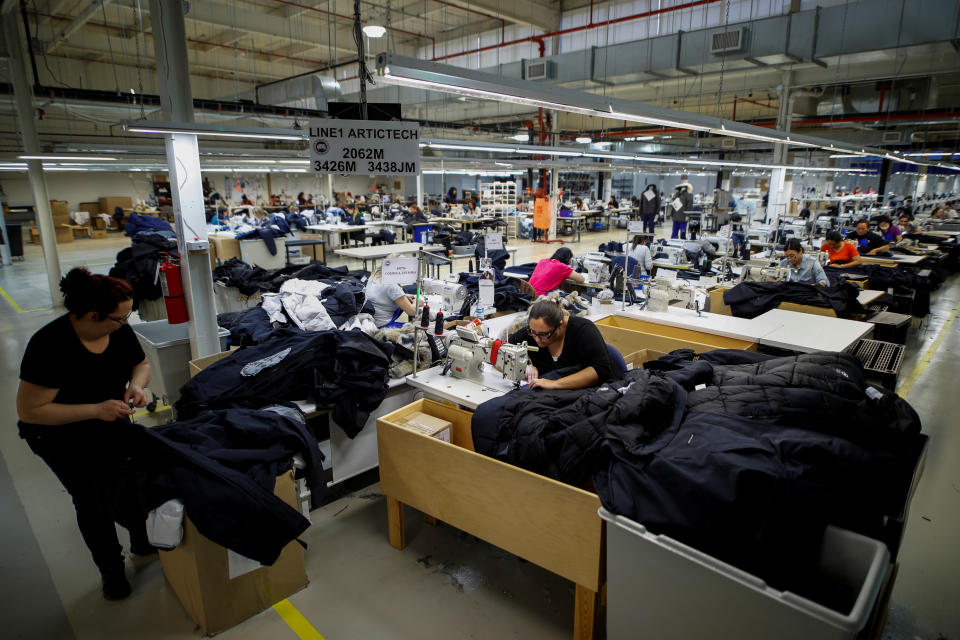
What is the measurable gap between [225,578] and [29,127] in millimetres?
7920

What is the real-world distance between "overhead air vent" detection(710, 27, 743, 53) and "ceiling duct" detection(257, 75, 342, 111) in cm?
597

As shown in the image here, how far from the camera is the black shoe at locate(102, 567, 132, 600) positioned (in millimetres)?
2406

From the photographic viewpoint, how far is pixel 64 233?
16.0m

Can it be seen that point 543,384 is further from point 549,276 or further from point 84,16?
point 84,16

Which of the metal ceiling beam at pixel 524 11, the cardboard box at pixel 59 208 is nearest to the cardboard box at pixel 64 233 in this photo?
the cardboard box at pixel 59 208

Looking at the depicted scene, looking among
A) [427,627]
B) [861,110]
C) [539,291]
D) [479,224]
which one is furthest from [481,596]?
[479,224]

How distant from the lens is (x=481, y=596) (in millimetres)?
2441

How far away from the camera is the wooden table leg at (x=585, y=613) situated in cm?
204

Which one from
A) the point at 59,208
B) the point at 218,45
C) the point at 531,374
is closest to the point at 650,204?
the point at 218,45

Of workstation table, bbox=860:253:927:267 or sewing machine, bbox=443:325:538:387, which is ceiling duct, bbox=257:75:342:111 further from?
workstation table, bbox=860:253:927:267

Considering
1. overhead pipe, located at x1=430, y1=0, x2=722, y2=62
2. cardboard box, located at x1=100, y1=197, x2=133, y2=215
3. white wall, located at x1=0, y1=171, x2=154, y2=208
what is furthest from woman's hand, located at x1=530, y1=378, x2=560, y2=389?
cardboard box, located at x1=100, y1=197, x2=133, y2=215

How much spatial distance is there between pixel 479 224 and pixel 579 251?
288cm

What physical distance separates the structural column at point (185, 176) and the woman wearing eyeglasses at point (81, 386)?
1.79 m

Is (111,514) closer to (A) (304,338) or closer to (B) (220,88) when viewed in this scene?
(A) (304,338)
